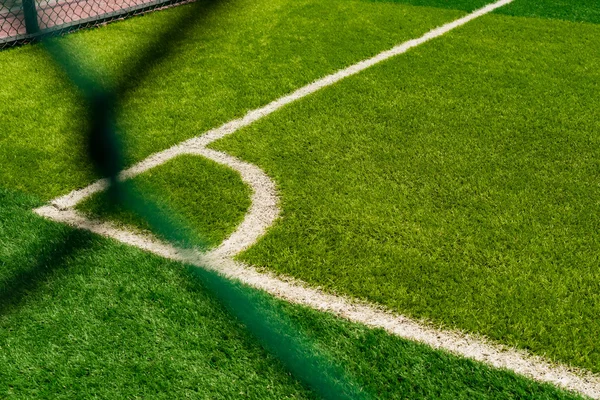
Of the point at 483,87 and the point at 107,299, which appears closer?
the point at 107,299

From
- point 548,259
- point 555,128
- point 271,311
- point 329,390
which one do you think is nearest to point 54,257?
point 271,311

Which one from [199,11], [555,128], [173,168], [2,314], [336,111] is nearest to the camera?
[2,314]

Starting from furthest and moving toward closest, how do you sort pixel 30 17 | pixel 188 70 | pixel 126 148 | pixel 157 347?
1. pixel 30 17
2. pixel 188 70
3. pixel 126 148
4. pixel 157 347

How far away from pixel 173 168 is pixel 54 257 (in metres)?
0.96

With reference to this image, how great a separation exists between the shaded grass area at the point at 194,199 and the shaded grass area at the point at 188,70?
276 millimetres

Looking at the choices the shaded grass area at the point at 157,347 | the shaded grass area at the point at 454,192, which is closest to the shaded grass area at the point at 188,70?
the shaded grass area at the point at 454,192

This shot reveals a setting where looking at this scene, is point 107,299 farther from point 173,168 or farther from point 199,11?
point 199,11

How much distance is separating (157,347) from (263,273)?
2.00 feet

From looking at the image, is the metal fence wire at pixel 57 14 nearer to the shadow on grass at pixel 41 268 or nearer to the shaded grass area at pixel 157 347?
the shadow on grass at pixel 41 268

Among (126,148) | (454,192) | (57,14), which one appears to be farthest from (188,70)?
(454,192)

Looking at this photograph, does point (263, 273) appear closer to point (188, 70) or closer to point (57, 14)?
point (188, 70)

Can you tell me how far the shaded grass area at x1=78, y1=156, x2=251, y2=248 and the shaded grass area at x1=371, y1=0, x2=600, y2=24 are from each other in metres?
4.00

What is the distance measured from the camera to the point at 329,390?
2322 millimetres

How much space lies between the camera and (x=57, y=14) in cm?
635
